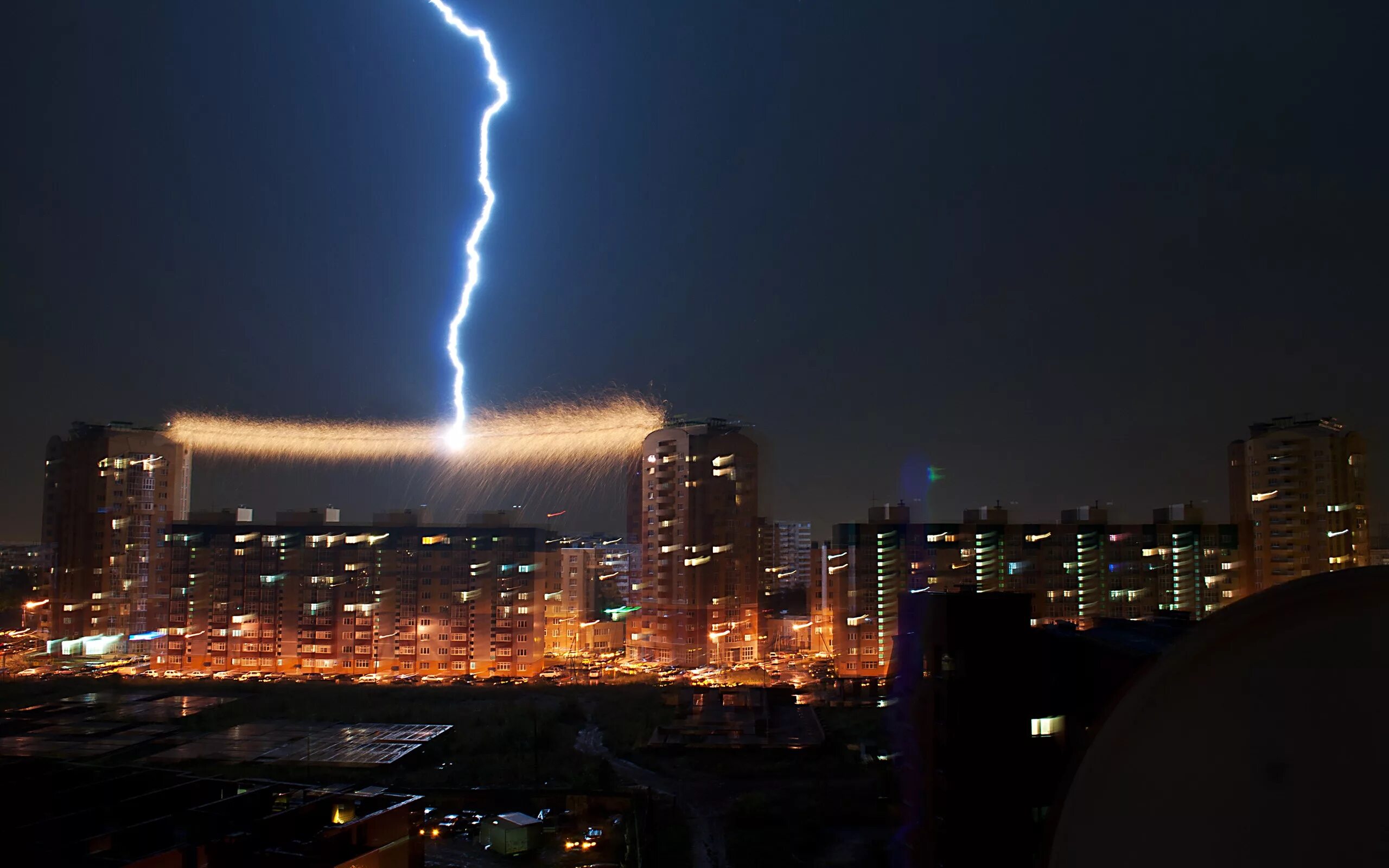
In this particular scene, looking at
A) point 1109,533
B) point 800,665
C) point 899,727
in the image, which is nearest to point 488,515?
point 800,665

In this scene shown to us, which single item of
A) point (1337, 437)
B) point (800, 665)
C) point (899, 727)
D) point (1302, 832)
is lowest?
point (800, 665)

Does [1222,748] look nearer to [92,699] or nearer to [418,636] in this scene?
[92,699]

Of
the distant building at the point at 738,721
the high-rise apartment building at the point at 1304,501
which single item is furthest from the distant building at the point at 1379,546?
the distant building at the point at 738,721

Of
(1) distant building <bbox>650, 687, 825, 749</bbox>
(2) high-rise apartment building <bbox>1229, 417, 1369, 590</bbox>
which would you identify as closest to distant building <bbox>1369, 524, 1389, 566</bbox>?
(2) high-rise apartment building <bbox>1229, 417, 1369, 590</bbox>

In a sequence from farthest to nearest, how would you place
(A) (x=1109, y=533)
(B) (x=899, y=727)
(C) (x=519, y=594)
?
(C) (x=519, y=594) → (A) (x=1109, y=533) → (B) (x=899, y=727)

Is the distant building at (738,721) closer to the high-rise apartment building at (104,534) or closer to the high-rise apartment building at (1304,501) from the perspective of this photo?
the high-rise apartment building at (1304,501)

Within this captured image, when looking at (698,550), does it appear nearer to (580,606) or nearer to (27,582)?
(580,606)
